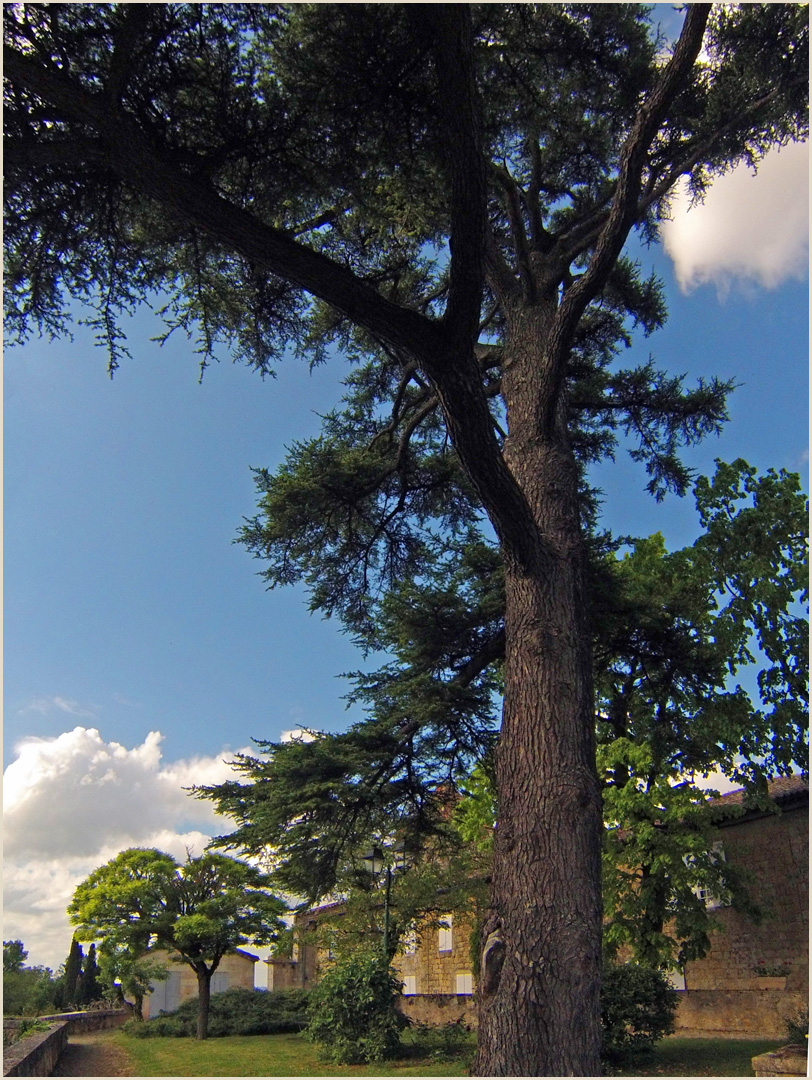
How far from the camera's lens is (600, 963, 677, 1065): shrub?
1290 centimetres

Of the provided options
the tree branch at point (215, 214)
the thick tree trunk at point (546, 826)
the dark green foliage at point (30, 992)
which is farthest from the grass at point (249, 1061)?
the tree branch at point (215, 214)

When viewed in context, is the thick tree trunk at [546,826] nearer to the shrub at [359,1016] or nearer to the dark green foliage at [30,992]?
the shrub at [359,1016]

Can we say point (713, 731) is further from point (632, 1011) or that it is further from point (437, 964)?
point (437, 964)

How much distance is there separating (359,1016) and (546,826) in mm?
10250

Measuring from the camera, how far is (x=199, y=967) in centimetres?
2364

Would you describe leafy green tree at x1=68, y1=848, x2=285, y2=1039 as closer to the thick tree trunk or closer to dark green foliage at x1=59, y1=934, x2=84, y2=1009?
dark green foliage at x1=59, y1=934, x2=84, y2=1009

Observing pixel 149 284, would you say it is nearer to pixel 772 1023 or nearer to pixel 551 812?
pixel 551 812

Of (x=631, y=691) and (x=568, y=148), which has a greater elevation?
(x=568, y=148)

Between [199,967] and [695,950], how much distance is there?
592 inches

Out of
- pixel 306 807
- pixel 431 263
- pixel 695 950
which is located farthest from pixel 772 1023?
pixel 431 263

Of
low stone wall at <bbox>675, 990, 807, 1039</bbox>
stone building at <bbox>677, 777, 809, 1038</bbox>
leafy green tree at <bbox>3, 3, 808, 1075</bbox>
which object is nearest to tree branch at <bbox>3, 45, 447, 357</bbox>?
leafy green tree at <bbox>3, 3, 808, 1075</bbox>

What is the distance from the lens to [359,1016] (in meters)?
14.0

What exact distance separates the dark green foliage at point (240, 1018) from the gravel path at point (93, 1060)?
65.6 inches

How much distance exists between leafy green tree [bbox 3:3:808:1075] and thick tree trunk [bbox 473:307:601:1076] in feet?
0.07
